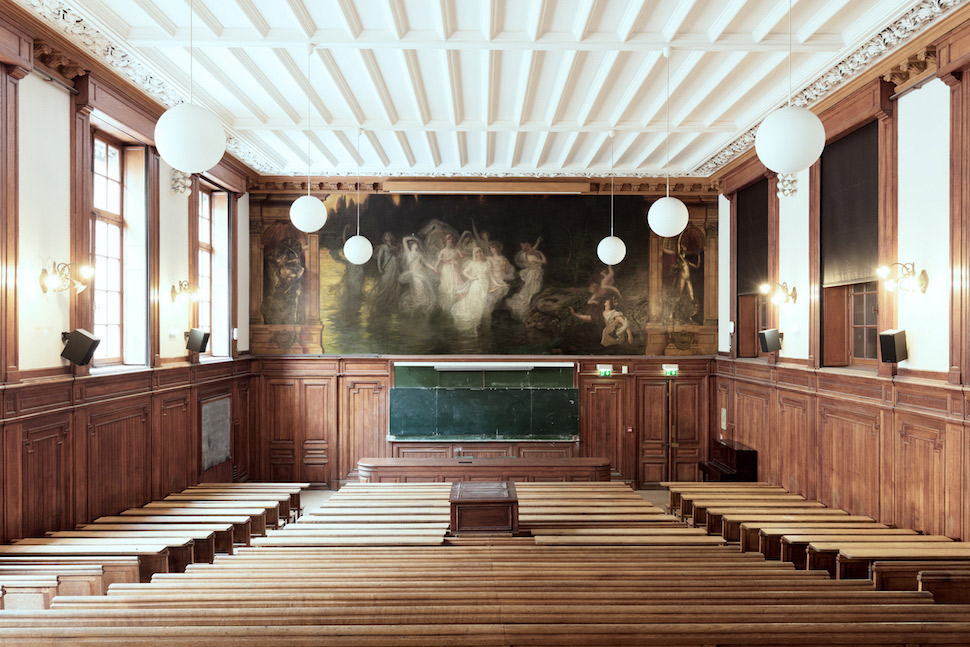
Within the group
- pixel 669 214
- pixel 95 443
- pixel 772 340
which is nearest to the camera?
pixel 95 443

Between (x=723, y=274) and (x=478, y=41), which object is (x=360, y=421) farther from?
(x=478, y=41)

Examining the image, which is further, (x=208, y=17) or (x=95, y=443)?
(x=95, y=443)


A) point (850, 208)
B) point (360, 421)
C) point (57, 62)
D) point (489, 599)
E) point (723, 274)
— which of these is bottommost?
Answer: point (360, 421)

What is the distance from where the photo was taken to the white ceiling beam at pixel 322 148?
9997 millimetres

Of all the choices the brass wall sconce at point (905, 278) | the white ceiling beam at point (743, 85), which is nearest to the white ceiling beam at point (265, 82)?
the white ceiling beam at point (743, 85)

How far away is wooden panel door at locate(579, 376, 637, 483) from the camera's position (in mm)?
12180

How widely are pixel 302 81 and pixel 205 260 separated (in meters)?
4.61

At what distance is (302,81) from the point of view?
302 inches

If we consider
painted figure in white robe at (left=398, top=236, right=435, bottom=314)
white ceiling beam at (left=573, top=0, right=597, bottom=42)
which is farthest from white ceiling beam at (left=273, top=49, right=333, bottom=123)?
painted figure in white robe at (left=398, top=236, right=435, bottom=314)

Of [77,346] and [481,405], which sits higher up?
[77,346]

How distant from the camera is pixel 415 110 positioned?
344 inches

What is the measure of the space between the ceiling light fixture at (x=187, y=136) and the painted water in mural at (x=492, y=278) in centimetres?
834

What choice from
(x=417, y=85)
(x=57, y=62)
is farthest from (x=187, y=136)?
(x=417, y=85)

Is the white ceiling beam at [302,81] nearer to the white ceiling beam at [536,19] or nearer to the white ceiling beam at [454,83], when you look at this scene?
the white ceiling beam at [454,83]
